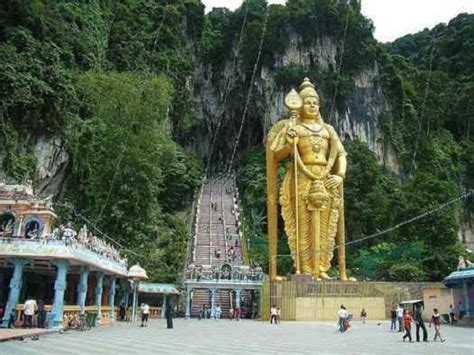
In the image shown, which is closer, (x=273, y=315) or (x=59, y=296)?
(x=59, y=296)

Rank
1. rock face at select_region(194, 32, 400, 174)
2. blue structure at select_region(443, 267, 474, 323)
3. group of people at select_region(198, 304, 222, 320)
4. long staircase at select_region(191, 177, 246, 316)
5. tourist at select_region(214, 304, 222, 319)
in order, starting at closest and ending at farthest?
blue structure at select_region(443, 267, 474, 323)
group of people at select_region(198, 304, 222, 320)
tourist at select_region(214, 304, 222, 319)
long staircase at select_region(191, 177, 246, 316)
rock face at select_region(194, 32, 400, 174)

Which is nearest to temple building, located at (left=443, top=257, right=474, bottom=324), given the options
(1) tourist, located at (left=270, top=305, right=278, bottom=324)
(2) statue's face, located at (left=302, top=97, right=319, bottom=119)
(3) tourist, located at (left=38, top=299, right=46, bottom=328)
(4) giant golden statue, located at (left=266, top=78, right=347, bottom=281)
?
(4) giant golden statue, located at (left=266, top=78, right=347, bottom=281)

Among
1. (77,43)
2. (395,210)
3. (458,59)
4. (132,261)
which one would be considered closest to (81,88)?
(77,43)

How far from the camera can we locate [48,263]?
1280 centimetres

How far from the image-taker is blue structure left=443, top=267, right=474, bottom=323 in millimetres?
14383

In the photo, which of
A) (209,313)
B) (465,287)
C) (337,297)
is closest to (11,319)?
(337,297)

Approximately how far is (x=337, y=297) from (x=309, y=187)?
3.65 metres

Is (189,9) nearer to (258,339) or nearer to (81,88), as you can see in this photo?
(81,88)

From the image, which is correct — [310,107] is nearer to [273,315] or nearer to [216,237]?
[273,315]

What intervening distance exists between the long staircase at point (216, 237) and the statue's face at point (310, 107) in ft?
25.3

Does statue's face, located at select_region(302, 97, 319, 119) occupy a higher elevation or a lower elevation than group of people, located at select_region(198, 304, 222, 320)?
higher

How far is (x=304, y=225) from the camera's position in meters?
17.8

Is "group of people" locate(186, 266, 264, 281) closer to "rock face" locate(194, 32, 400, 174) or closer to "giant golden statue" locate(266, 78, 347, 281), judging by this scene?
"giant golden statue" locate(266, 78, 347, 281)

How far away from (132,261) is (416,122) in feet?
83.4
